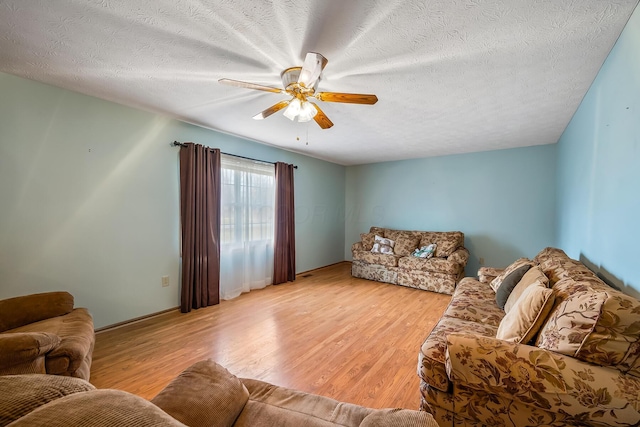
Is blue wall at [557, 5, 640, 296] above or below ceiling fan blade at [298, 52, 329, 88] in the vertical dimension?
below

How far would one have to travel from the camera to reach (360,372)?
2.06m

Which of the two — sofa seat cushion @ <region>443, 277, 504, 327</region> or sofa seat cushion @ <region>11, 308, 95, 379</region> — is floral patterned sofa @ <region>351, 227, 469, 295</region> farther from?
sofa seat cushion @ <region>11, 308, 95, 379</region>

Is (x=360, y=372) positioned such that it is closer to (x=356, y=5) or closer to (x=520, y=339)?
(x=520, y=339)

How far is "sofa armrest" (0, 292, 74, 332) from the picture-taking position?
70.5 inches

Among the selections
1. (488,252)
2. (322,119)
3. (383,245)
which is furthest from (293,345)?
(488,252)

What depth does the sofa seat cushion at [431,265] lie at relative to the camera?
4090 mm

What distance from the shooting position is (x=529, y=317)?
1452mm

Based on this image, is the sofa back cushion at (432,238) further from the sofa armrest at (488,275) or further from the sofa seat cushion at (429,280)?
the sofa armrest at (488,275)

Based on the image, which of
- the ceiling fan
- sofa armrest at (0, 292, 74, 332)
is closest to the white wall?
sofa armrest at (0, 292, 74, 332)

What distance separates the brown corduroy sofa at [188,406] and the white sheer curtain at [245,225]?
2.77m

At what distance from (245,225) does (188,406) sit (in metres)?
3.23

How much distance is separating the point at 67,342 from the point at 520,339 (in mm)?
2613

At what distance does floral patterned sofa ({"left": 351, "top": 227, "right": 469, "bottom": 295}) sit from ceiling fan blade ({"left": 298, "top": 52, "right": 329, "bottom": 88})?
3.51 m

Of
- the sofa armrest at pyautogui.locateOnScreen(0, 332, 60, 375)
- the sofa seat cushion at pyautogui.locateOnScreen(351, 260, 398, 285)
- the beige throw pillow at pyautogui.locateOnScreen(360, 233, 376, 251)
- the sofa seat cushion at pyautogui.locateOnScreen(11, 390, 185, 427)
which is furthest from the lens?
the beige throw pillow at pyautogui.locateOnScreen(360, 233, 376, 251)
